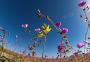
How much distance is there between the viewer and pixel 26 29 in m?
7.27

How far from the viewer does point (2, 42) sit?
24.0 feet

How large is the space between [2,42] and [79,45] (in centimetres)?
246

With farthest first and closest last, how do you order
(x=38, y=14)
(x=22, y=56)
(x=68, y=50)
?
(x=22, y=56), (x=68, y=50), (x=38, y=14)

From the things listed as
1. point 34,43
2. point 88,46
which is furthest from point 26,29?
point 88,46

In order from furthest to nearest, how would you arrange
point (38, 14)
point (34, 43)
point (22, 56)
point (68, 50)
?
1. point (22, 56)
2. point (34, 43)
3. point (68, 50)
4. point (38, 14)

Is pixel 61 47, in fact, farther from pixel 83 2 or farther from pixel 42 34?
pixel 83 2

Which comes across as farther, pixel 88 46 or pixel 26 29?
pixel 26 29

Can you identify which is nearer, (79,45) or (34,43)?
(79,45)

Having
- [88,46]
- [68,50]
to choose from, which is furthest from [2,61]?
[88,46]

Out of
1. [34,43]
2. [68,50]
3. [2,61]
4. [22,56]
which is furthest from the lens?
[22,56]

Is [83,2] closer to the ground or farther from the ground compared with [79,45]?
farther from the ground

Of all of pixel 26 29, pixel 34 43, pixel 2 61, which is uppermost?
pixel 26 29

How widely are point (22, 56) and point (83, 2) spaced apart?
3.64m

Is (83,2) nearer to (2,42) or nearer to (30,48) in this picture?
(30,48)
